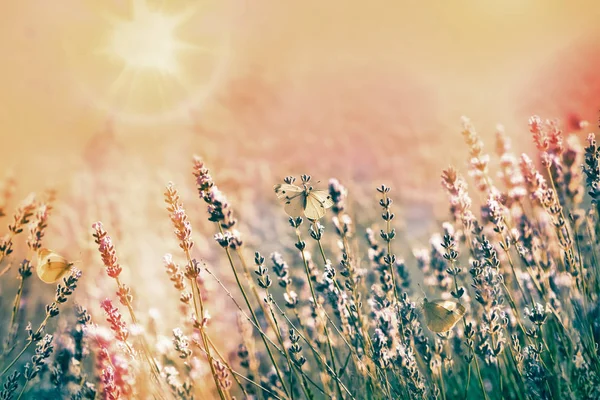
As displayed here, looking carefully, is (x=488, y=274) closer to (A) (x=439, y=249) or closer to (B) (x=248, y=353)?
(A) (x=439, y=249)

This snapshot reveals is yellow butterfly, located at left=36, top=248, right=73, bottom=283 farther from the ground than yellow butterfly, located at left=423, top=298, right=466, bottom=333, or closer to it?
farther from the ground

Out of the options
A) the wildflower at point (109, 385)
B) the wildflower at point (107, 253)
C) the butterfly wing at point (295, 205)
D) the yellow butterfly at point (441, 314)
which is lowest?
the wildflower at point (109, 385)

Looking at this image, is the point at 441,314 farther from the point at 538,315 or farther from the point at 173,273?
the point at 173,273

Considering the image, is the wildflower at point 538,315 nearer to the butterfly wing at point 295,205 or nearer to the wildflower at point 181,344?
the butterfly wing at point 295,205

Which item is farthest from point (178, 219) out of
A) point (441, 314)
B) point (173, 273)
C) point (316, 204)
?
point (441, 314)

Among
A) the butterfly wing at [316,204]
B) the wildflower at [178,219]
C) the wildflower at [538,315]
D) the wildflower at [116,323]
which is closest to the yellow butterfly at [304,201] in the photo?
the butterfly wing at [316,204]

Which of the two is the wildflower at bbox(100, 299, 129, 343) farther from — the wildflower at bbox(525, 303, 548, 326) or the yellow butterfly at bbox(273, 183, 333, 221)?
the wildflower at bbox(525, 303, 548, 326)

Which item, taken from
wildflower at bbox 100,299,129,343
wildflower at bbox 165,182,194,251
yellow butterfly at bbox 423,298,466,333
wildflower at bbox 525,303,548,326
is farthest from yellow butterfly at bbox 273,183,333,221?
wildflower at bbox 525,303,548,326

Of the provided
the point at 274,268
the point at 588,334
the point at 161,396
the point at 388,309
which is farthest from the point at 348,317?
the point at 588,334
